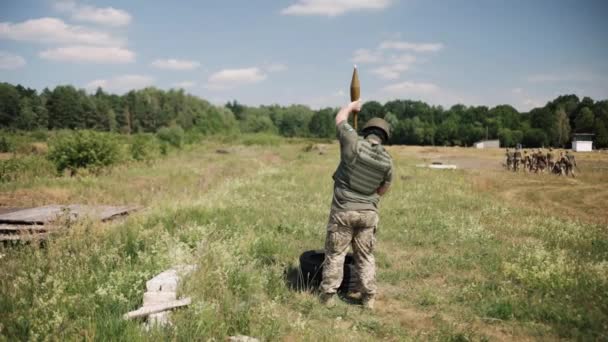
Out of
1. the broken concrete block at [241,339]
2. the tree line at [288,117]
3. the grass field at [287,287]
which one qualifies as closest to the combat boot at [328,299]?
the grass field at [287,287]

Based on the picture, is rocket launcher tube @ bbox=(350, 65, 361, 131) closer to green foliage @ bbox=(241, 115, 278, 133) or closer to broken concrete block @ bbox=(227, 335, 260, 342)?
broken concrete block @ bbox=(227, 335, 260, 342)

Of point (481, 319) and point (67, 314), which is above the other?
point (67, 314)

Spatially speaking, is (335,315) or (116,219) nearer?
(335,315)

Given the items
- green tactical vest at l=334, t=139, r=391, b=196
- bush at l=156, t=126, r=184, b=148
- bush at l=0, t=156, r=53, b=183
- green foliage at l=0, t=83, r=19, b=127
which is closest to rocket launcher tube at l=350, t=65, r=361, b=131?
green tactical vest at l=334, t=139, r=391, b=196

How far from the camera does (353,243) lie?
6070 mm

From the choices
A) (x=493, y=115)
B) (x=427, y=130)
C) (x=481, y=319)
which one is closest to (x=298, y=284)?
(x=481, y=319)

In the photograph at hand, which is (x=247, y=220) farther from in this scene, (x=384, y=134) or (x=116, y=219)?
(x=384, y=134)

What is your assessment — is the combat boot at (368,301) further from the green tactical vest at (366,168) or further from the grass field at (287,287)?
the green tactical vest at (366,168)

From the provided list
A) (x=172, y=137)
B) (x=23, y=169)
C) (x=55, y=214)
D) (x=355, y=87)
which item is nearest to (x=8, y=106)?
(x=172, y=137)

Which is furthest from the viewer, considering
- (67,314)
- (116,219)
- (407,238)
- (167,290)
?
(116,219)

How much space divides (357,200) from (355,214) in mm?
218

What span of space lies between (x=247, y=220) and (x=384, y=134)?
593cm

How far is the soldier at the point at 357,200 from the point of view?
575cm

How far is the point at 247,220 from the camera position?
10.8m
